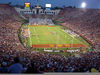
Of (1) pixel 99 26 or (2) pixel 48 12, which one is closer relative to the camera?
(1) pixel 99 26

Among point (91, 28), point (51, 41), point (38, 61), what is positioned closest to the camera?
point (38, 61)

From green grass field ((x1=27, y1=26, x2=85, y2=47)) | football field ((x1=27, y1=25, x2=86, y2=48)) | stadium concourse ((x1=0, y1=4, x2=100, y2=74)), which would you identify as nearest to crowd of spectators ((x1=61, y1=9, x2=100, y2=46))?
stadium concourse ((x1=0, y1=4, x2=100, y2=74))

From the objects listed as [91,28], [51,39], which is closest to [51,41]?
[51,39]

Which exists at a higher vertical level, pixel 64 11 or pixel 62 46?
pixel 64 11

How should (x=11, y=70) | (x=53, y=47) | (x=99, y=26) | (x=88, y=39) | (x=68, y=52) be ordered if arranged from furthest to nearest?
(x=99, y=26)
(x=88, y=39)
(x=53, y=47)
(x=68, y=52)
(x=11, y=70)

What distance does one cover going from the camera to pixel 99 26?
94.8 ft

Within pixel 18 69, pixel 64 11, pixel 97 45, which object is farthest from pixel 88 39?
pixel 64 11

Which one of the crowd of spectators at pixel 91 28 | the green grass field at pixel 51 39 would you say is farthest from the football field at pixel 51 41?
the crowd of spectators at pixel 91 28

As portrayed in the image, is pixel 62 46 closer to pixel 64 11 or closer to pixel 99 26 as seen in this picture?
pixel 99 26

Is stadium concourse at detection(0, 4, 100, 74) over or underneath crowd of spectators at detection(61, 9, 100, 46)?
underneath

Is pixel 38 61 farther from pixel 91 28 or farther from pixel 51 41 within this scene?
pixel 91 28

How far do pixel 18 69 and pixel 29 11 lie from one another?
6344cm

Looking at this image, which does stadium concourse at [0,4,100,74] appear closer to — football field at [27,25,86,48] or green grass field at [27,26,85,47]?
football field at [27,25,86,48]

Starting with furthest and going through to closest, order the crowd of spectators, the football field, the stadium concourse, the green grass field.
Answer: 1. the crowd of spectators
2. the green grass field
3. the football field
4. the stadium concourse
